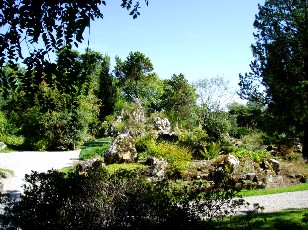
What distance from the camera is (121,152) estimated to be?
14750 mm

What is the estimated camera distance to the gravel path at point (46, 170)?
8695 millimetres

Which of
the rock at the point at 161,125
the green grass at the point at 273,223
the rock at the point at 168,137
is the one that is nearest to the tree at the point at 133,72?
the rock at the point at 161,125

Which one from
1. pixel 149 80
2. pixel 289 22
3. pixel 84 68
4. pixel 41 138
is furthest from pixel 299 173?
pixel 149 80

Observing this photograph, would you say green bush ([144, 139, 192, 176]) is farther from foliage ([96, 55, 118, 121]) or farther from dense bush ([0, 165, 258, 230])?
foliage ([96, 55, 118, 121])

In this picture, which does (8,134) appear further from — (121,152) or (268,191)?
(268,191)

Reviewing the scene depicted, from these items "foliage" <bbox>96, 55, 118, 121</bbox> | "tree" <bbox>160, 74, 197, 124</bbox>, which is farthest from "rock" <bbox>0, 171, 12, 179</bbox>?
"tree" <bbox>160, 74, 197, 124</bbox>

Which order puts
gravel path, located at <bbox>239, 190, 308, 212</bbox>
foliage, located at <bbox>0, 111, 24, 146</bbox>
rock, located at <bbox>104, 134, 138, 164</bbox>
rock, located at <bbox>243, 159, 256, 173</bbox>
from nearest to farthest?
gravel path, located at <bbox>239, 190, 308, 212</bbox> → rock, located at <bbox>243, 159, 256, 173</bbox> → rock, located at <bbox>104, 134, 138, 164</bbox> → foliage, located at <bbox>0, 111, 24, 146</bbox>

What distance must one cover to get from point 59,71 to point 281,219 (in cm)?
547

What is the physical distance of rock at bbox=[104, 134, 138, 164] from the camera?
14.6 meters

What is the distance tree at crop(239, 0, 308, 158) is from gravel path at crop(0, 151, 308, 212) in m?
4.46

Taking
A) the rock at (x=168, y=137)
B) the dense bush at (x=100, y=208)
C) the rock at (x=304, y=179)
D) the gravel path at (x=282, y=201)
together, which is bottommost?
the gravel path at (x=282, y=201)

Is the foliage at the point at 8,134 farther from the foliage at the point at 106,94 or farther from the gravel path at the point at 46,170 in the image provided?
the foliage at the point at 106,94

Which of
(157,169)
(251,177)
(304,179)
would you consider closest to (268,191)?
(251,177)

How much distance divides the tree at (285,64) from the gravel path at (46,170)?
14.6ft
